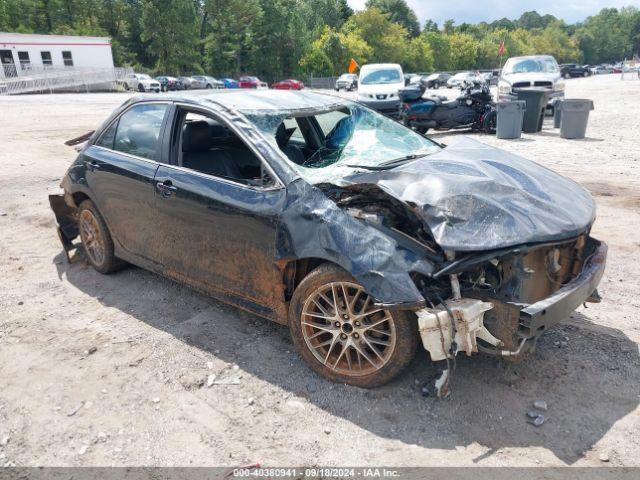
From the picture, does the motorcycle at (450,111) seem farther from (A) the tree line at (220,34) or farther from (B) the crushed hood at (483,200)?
(A) the tree line at (220,34)

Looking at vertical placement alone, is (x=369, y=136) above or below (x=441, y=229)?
above

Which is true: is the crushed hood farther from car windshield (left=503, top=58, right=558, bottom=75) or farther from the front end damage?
car windshield (left=503, top=58, right=558, bottom=75)

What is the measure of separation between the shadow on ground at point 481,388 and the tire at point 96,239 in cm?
99

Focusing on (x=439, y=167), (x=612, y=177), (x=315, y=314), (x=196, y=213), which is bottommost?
(x=612, y=177)

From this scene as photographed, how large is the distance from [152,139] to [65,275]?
76.2 inches

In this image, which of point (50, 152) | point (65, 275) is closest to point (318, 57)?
point (50, 152)

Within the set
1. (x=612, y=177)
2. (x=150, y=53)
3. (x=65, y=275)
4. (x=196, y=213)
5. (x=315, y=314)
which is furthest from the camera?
(x=150, y=53)

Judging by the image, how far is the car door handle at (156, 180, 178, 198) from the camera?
12.8 ft

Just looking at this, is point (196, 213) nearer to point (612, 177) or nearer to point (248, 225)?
point (248, 225)

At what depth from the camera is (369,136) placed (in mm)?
4266

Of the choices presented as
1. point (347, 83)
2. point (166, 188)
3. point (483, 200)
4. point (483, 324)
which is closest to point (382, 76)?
point (166, 188)

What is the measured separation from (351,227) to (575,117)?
40.1ft

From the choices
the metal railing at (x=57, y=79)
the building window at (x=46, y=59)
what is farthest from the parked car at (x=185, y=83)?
the building window at (x=46, y=59)

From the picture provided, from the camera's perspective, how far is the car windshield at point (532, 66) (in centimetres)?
1717
